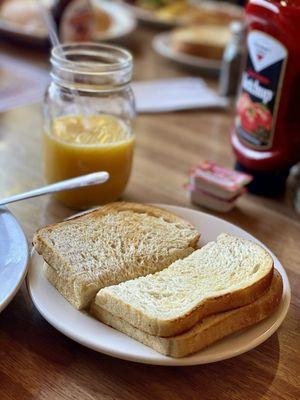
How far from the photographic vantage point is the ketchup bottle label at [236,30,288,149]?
104 cm

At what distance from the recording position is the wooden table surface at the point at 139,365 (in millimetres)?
674

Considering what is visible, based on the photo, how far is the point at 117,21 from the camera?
81.1 inches

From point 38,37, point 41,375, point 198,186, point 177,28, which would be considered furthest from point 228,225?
point 177,28

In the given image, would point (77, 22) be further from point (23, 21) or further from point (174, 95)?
point (174, 95)

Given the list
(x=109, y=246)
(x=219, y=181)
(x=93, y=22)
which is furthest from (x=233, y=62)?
(x=109, y=246)

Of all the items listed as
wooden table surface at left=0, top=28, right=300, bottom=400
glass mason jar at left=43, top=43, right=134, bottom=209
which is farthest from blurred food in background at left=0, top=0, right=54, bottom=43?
glass mason jar at left=43, top=43, right=134, bottom=209

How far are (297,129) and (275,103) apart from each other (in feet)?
0.22

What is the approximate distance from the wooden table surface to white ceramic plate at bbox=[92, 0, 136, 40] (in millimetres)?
624

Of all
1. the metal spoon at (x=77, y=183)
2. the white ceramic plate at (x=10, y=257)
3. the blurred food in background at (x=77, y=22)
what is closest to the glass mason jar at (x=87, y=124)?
the metal spoon at (x=77, y=183)

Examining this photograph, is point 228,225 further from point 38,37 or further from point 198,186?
point 38,37

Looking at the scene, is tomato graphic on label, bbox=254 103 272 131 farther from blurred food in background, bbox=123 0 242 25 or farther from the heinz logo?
blurred food in background, bbox=123 0 242 25

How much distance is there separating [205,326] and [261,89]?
1.79 feet

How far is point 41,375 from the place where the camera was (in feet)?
2.24

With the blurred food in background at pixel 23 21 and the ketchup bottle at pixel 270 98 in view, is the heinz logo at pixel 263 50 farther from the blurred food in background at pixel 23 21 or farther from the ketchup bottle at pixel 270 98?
the blurred food in background at pixel 23 21
